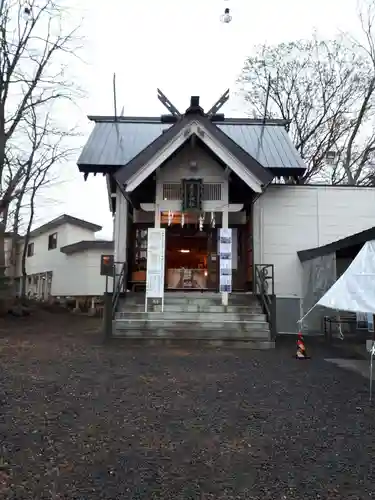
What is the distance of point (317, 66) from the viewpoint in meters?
24.0

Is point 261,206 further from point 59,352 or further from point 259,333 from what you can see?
point 59,352

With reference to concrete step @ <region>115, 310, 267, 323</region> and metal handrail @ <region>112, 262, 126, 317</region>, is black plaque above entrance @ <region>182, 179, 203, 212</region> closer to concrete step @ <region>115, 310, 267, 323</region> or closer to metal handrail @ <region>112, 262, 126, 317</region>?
metal handrail @ <region>112, 262, 126, 317</region>

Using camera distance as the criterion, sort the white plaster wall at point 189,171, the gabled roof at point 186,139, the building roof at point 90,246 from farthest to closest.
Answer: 1. the building roof at point 90,246
2. the white plaster wall at point 189,171
3. the gabled roof at point 186,139

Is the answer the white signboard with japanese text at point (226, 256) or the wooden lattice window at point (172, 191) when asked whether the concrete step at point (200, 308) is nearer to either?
the white signboard with japanese text at point (226, 256)

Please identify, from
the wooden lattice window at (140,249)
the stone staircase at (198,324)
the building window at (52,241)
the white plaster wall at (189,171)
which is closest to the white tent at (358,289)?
the stone staircase at (198,324)

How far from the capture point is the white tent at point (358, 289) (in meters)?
6.10

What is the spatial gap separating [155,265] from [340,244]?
455 cm

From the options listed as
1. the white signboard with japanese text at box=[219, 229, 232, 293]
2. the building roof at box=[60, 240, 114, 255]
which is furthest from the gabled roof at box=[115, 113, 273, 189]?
Answer: the building roof at box=[60, 240, 114, 255]

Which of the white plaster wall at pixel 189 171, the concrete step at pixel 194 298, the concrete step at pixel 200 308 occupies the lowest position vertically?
the concrete step at pixel 200 308

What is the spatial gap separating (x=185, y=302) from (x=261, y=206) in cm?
455

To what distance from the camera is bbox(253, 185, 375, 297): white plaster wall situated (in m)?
13.5

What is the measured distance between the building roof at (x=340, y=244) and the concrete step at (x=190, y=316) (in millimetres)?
2532

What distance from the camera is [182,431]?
14.0ft

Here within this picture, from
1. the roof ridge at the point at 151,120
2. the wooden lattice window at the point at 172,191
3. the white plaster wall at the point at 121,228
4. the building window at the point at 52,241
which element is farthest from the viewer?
the building window at the point at 52,241
